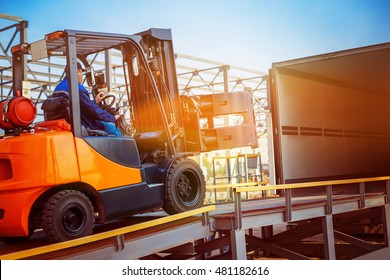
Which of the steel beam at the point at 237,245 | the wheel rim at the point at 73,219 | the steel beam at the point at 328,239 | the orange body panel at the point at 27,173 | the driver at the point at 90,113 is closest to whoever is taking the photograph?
the orange body panel at the point at 27,173

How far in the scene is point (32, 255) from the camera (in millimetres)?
3094

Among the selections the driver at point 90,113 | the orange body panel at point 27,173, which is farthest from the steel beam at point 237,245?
the orange body panel at point 27,173

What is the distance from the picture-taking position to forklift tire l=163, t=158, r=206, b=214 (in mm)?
4512

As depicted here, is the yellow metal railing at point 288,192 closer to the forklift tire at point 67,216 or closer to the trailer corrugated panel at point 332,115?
the forklift tire at point 67,216

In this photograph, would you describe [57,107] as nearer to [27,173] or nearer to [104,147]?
[104,147]

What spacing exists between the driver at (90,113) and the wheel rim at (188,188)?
76cm

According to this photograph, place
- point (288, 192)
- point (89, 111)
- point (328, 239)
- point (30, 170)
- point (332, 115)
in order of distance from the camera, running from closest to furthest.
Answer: point (30, 170) → point (89, 111) → point (288, 192) → point (328, 239) → point (332, 115)

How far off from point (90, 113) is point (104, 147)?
309mm

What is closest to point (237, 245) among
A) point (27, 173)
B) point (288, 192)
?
point (288, 192)

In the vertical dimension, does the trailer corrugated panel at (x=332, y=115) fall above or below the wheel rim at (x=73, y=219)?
above

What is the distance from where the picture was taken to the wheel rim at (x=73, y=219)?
3.62 m

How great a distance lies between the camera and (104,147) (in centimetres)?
396
